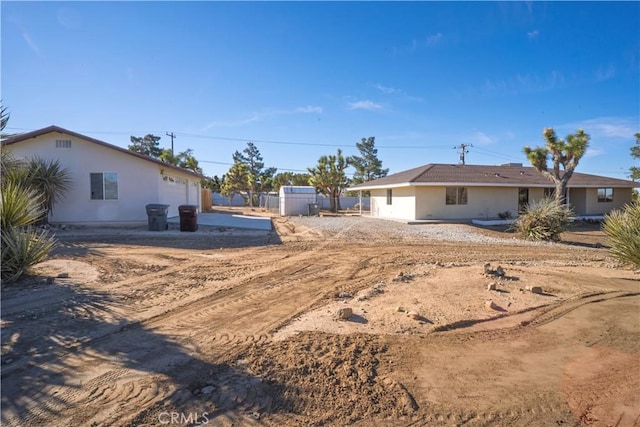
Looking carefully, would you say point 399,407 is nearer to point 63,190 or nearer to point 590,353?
point 590,353

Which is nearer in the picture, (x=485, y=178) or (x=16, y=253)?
(x=16, y=253)

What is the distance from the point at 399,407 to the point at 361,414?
0.36 metres

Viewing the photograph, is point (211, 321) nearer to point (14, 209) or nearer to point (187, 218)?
point (14, 209)

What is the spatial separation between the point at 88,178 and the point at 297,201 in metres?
16.3

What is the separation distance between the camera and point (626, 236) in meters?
8.73

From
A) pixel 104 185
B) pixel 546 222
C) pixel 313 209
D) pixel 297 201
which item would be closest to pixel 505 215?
pixel 546 222

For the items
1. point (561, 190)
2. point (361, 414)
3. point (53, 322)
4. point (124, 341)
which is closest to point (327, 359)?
point (361, 414)

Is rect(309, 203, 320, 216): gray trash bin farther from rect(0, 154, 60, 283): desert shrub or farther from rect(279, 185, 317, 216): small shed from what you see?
rect(0, 154, 60, 283): desert shrub

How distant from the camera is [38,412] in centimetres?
272

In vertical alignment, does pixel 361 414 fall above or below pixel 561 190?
below

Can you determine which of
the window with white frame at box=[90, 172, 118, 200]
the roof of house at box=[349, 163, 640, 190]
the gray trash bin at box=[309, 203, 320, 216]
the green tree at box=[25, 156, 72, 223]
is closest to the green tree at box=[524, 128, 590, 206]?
the roof of house at box=[349, 163, 640, 190]

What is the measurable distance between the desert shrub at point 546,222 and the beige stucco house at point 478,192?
665 centimetres

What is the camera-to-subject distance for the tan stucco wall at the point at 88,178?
15.8 metres

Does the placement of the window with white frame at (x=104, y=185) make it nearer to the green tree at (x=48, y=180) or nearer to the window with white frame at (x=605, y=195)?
the green tree at (x=48, y=180)
